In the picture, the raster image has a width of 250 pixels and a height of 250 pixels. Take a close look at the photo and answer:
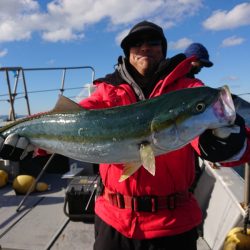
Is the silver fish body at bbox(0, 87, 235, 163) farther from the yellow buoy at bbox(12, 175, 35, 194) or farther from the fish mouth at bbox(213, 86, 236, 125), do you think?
the yellow buoy at bbox(12, 175, 35, 194)

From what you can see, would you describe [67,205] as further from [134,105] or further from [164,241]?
[134,105]

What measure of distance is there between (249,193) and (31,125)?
2.38 m

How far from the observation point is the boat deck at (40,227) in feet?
15.8

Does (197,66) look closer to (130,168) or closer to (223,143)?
(223,143)

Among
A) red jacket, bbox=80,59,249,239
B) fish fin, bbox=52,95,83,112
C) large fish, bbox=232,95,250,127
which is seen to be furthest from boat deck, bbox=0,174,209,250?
fish fin, bbox=52,95,83,112

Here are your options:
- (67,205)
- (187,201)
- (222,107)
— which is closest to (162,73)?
(222,107)

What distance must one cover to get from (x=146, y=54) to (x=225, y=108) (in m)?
1.03

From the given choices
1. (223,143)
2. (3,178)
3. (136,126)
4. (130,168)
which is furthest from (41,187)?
(223,143)

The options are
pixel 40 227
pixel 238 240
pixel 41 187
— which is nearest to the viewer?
pixel 238 240

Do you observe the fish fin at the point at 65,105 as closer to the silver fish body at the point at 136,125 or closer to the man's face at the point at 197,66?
the silver fish body at the point at 136,125

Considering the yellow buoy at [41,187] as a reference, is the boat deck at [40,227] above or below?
below

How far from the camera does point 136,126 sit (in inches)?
99.7

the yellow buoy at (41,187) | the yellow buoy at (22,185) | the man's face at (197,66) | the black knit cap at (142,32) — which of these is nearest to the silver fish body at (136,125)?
the black knit cap at (142,32)

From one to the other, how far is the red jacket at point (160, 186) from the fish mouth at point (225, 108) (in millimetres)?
590
